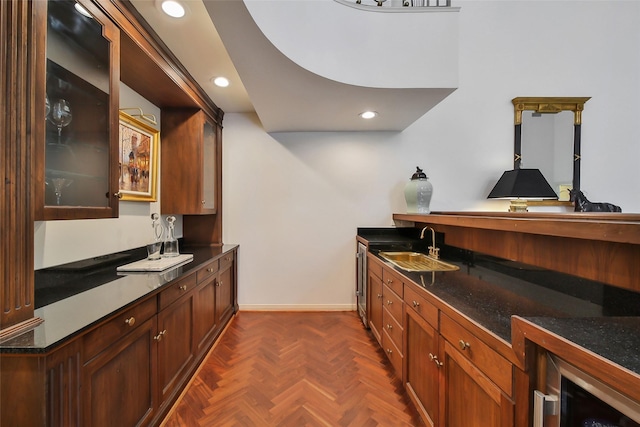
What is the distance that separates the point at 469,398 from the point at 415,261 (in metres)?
1.46

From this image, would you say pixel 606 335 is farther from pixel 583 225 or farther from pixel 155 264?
pixel 155 264

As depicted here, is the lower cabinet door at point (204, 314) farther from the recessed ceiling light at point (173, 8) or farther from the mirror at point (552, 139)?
the mirror at point (552, 139)

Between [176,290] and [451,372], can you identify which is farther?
[176,290]

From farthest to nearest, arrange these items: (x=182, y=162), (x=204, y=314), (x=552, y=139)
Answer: (x=552, y=139) → (x=182, y=162) → (x=204, y=314)

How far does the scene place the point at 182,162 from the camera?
2.50 metres

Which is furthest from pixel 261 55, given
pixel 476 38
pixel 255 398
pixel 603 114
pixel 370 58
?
pixel 603 114

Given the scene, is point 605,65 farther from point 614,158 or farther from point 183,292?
point 183,292

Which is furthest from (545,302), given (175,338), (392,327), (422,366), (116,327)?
(175,338)

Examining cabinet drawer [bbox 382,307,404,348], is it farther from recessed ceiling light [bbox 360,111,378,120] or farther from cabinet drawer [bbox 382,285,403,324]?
recessed ceiling light [bbox 360,111,378,120]

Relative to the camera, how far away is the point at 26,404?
78cm

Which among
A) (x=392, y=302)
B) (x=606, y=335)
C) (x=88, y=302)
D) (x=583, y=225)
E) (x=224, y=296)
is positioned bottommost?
(x=224, y=296)

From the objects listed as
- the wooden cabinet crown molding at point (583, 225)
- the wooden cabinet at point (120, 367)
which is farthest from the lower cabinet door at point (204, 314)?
the wooden cabinet crown molding at point (583, 225)

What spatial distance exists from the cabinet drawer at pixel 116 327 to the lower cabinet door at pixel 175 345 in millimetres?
144

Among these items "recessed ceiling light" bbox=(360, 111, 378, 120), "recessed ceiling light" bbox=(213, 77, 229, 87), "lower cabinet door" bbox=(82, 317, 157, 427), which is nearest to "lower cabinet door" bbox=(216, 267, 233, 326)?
"lower cabinet door" bbox=(82, 317, 157, 427)
